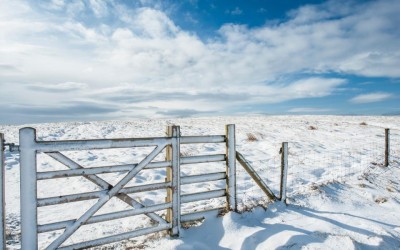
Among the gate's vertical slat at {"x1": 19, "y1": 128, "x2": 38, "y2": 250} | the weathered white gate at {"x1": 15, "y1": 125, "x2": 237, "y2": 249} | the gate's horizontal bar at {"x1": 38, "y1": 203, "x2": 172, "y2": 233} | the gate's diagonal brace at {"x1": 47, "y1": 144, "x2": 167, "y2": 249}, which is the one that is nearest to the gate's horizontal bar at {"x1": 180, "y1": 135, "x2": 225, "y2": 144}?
the weathered white gate at {"x1": 15, "y1": 125, "x2": 237, "y2": 249}

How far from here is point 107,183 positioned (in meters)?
4.98

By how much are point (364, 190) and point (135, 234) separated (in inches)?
258

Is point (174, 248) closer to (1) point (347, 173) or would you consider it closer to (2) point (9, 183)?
(2) point (9, 183)

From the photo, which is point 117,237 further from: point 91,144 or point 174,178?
point 91,144

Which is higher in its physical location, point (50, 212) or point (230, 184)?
point (230, 184)

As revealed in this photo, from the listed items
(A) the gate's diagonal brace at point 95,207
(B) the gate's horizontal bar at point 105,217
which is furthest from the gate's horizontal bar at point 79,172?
(B) the gate's horizontal bar at point 105,217

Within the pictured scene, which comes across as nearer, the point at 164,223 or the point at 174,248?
the point at 174,248

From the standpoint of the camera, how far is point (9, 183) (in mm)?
9500

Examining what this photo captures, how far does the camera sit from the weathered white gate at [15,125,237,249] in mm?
4383

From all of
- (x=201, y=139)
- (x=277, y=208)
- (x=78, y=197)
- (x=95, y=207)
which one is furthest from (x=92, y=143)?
(x=277, y=208)

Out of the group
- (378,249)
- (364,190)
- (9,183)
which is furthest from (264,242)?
(9,183)

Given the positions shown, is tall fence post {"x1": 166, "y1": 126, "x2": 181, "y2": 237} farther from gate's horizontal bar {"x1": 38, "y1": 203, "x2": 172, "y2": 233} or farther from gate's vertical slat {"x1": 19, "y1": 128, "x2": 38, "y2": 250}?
gate's vertical slat {"x1": 19, "y1": 128, "x2": 38, "y2": 250}

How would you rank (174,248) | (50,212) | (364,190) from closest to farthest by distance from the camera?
(174,248)
(50,212)
(364,190)

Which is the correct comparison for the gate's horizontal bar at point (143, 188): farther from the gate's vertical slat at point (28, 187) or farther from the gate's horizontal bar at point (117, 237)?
the gate's vertical slat at point (28, 187)
